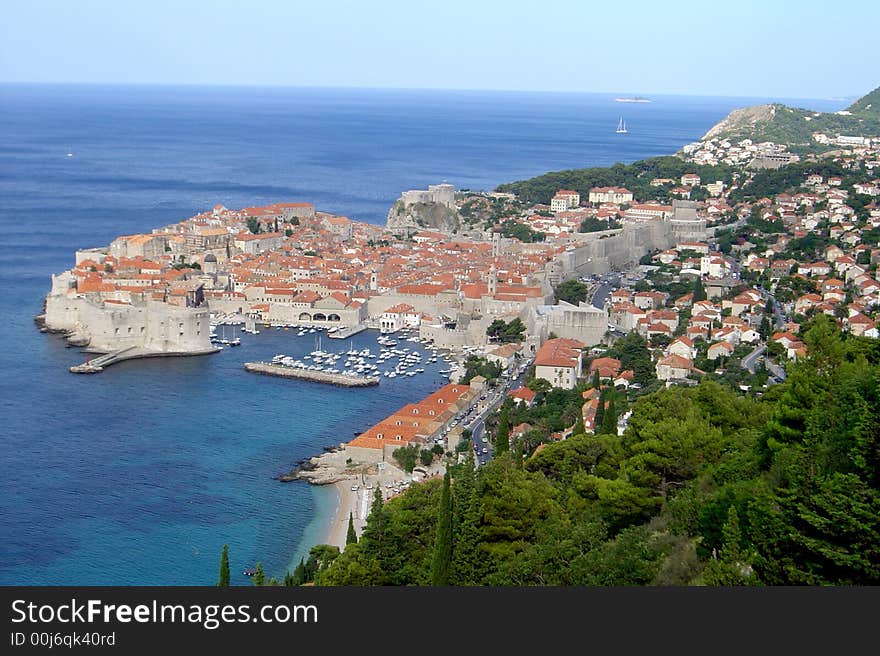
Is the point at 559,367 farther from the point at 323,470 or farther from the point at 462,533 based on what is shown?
the point at 462,533

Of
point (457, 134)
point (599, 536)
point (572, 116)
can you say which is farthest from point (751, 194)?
point (572, 116)

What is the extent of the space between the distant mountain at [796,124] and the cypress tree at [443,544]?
33.2 m

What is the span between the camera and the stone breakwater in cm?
1505

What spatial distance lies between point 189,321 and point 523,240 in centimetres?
1006

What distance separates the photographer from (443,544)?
595 centimetres

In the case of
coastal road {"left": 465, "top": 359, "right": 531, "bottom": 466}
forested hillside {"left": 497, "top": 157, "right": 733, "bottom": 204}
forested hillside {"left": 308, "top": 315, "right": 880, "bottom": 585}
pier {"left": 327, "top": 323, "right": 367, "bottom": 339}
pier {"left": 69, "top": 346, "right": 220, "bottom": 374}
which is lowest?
pier {"left": 69, "top": 346, "right": 220, "bottom": 374}

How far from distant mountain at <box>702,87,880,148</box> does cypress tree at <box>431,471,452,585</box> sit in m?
33.2

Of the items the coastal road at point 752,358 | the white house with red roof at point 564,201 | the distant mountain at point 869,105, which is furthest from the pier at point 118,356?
the distant mountain at point 869,105

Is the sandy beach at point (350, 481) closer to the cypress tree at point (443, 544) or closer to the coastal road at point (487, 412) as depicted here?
the coastal road at point (487, 412)

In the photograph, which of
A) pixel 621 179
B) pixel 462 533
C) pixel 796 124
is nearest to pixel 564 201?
pixel 621 179

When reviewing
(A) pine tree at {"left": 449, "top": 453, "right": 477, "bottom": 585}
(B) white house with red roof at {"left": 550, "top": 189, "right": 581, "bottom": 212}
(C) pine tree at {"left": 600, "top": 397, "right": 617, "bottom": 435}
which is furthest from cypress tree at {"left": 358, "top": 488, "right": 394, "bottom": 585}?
(B) white house with red roof at {"left": 550, "top": 189, "right": 581, "bottom": 212}

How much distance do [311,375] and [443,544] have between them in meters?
9.70

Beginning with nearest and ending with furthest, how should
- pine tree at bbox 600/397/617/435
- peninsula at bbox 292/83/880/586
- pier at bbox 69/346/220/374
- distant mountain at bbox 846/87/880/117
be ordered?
peninsula at bbox 292/83/880/586 → pine tree at bbox 600/397/617/435 → pier at bbox 69/346/220/374 → distant mountain at bbox 846/87/880/117

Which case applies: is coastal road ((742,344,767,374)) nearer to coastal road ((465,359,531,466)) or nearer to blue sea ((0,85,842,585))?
coastal road ((465,359,531,466))
